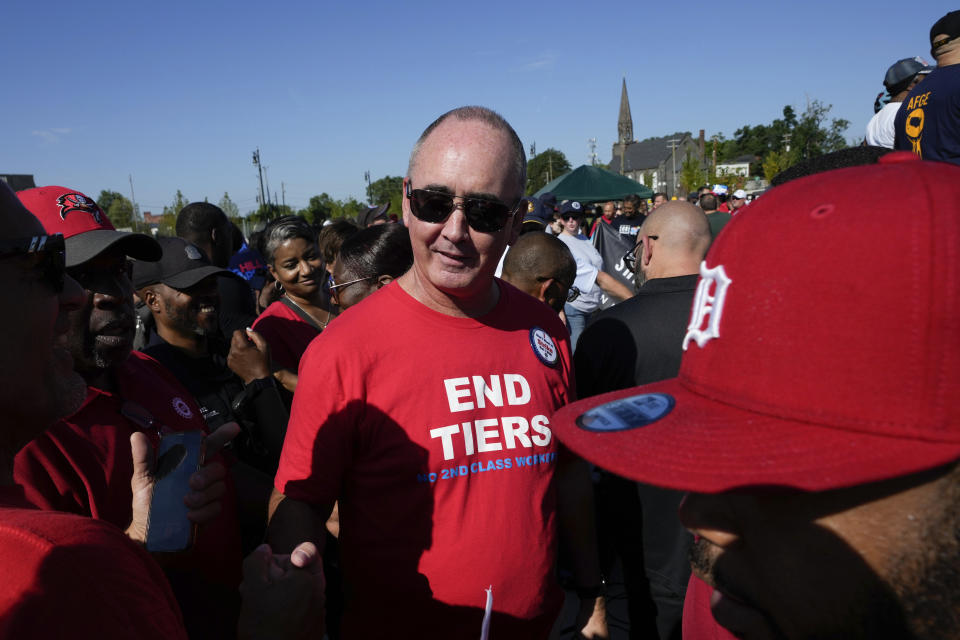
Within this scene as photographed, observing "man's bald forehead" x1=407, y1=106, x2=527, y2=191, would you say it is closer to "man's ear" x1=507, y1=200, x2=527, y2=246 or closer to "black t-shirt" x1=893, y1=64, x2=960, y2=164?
"man's ear" x1=507, y1=200, x2=527, y2=246

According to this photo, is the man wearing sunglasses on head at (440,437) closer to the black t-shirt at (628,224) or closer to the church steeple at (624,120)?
the black t-shirt at (628,224)

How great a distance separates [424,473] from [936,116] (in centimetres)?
405

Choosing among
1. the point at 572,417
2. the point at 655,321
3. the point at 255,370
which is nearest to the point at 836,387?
the point at 572,417

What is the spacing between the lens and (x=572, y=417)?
3.50 feet

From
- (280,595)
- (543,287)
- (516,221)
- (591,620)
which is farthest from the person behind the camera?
(543,287)

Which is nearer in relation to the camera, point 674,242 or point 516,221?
point 516,221

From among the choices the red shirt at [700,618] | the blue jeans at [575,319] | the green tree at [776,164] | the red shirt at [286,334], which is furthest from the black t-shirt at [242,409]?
the green tree at [776,164]

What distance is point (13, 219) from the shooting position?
1277 millimetres

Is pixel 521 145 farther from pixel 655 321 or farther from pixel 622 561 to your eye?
pixel 622 561

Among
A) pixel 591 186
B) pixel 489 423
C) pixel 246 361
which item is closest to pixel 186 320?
pixel 246 361

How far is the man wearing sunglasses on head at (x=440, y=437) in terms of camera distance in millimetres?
1891

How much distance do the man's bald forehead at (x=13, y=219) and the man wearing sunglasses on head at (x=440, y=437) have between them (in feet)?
2.79

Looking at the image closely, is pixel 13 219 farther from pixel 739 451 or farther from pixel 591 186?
pixel 591 186

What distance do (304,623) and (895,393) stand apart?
57.0 inches
